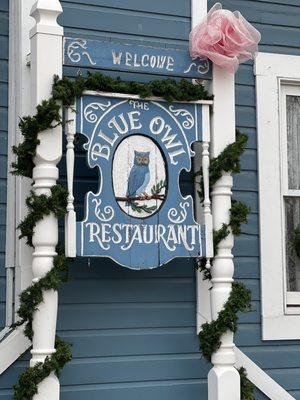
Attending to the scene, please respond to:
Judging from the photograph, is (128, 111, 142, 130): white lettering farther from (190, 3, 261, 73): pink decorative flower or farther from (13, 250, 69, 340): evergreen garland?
(13, 250, 69, 340): evergreen garland

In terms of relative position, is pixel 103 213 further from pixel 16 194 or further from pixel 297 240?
pixel 297 240

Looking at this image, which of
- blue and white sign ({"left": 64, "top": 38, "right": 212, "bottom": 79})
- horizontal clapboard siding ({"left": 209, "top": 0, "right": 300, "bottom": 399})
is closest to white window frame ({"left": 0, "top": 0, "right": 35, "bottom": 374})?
blue and white sign ({"left": 64, "top": 38, "right": 212, "bottom": 79})

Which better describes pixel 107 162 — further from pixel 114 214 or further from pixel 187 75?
pixel 187 75

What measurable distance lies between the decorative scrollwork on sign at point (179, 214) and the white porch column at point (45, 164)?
23.5 inches

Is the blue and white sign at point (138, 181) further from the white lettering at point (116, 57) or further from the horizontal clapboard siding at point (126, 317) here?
the horizontal clapboard siding at point (126, 317)

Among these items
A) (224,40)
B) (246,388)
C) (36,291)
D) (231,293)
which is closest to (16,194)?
(36,291)

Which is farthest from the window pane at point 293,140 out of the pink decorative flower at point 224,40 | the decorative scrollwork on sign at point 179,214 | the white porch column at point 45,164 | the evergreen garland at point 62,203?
the white porch column at point 45,164

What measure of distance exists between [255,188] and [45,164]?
1410mm

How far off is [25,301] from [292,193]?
185cm

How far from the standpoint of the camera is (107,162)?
14.1 feet

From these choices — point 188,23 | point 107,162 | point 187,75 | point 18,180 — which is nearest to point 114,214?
point 107,162

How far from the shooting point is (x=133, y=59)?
4.40 meters

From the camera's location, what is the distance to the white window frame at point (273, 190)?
4.95 metres

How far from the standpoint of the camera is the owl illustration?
433 cm
